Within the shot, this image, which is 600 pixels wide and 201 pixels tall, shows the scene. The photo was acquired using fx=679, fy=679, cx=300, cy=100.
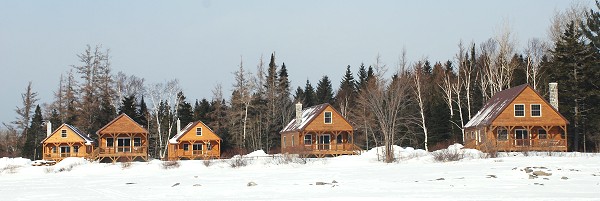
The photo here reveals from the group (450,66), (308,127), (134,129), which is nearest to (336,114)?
(308,127)

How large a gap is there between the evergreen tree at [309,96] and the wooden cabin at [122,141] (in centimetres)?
2946

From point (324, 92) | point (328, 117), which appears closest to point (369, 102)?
point (328, 117)

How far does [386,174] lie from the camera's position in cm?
3212

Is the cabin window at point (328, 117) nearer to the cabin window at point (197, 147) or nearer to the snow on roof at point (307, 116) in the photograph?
the snow on roof at point (307, 116)

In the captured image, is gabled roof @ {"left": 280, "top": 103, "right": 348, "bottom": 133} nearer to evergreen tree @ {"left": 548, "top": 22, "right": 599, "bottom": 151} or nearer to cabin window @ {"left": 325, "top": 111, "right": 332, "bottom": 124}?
cabin window @ {"left": 325, "top": 111, "right": 332, "bottom": 124}

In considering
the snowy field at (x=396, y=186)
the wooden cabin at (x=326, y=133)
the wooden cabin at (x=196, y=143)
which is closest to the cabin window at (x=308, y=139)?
the wooden cabin at (x=326, y=133)

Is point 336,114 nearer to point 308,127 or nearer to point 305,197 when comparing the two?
point 308,127

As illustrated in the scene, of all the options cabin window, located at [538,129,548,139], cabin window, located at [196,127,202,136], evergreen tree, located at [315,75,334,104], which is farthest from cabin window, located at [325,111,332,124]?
evergreen tree, located at [315,75,334,104]

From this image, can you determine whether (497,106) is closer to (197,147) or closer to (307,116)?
(307,116)

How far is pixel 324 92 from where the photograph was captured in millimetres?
91250

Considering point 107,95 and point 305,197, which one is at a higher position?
point 107,95

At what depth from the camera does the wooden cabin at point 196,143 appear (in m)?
64.6

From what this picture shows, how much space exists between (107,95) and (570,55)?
152 feet

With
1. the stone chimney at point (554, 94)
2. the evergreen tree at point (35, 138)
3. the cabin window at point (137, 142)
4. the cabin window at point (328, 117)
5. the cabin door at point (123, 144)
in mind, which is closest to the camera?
the stone chimney at point (554, 94)
